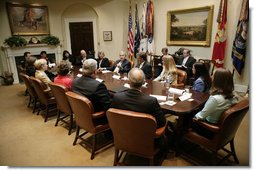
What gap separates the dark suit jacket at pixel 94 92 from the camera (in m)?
2.26

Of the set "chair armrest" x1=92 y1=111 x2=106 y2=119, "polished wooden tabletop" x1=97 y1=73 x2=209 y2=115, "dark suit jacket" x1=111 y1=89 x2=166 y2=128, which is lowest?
"chair armrest" x1=92 y1=111 x2=106 y2=119

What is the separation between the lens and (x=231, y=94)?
1.87m

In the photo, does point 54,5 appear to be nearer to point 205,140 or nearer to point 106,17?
point 106,17

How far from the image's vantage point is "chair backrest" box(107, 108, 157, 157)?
62.7 inches

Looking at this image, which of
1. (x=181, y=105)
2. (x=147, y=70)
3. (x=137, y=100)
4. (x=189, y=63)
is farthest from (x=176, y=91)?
(x=189, y=63)

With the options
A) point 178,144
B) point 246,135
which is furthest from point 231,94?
point 246,135

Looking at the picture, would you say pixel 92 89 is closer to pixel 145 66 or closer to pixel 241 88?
pixel 145 66

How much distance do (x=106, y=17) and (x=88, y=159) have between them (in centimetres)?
619

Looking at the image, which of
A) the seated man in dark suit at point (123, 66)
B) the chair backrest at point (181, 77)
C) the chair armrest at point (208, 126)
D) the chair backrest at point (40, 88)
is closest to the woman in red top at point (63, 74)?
the chair backrest at point (40, 88)

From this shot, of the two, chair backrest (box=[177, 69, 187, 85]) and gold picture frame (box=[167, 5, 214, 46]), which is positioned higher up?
gold picture frame (box=[167, 5, 214, 46])

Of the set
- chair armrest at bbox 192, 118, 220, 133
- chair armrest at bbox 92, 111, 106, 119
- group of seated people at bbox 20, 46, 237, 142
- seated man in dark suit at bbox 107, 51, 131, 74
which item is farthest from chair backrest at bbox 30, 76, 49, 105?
chair armrest at bbox 192, 118, 220, 133

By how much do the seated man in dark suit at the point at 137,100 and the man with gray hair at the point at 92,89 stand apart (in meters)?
0.46

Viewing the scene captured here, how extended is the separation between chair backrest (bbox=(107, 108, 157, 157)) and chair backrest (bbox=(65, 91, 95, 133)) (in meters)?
0.42

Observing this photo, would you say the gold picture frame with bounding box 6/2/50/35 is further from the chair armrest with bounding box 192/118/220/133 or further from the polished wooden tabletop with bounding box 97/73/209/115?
the chair armrest with bounding box 192/118/220/133
